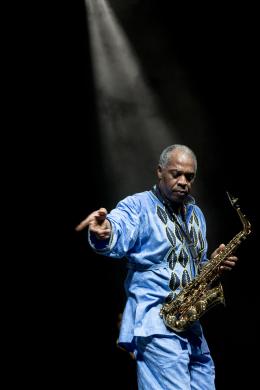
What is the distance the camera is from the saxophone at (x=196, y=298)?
2381 millimetres

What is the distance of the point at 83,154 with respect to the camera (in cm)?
404

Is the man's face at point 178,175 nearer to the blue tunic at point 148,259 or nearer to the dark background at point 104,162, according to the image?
the blue tunic at point 148,259

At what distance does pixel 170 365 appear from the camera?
7.44ft

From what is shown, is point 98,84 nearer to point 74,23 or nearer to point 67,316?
point 74,23

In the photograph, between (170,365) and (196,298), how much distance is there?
39cm

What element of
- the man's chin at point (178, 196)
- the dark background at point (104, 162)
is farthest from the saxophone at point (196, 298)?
the dark background at point (104, 162)

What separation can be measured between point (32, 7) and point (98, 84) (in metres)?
0.80

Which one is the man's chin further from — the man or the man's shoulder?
the man's shoulder

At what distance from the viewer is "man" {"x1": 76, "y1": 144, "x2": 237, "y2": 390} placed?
89.4 inches

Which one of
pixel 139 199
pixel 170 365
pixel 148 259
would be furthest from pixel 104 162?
pixel 170 365

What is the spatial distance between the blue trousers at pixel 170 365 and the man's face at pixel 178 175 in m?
0.70

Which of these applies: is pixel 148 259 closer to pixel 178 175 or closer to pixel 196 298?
pixel 196 298

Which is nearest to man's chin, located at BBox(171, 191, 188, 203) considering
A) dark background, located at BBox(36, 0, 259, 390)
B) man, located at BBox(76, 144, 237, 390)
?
man, located at BBox(76, 144, 237, 390)

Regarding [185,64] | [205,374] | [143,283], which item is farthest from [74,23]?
[205,374]
